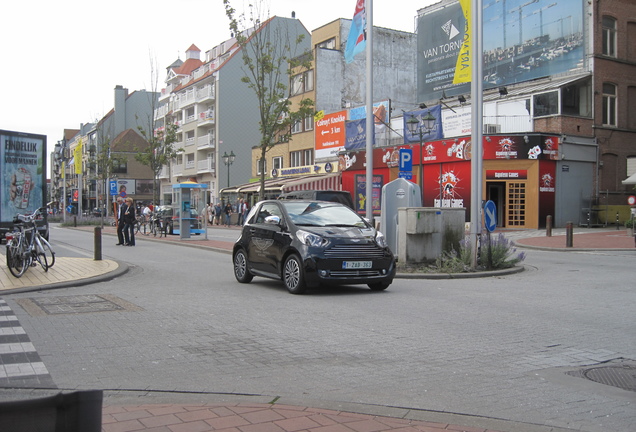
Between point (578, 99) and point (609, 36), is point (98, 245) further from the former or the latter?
point (609, 36)

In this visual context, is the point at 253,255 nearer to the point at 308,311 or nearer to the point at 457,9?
the point at 308,311

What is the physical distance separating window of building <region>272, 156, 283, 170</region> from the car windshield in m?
42.0

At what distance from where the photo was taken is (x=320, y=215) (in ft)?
36.0

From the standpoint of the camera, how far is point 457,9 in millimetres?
40094

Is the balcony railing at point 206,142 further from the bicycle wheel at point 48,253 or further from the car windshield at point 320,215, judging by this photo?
the car windshield at point 320,215

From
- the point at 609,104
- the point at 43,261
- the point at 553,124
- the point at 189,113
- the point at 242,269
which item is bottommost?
the point at 242,269

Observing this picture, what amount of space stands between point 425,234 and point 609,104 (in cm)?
2495

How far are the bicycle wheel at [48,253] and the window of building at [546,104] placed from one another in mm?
26936

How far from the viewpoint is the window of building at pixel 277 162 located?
53062mm

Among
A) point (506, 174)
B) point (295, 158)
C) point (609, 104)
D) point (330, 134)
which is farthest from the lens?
point (295, 158)

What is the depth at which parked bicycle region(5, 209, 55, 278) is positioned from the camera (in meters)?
11.4

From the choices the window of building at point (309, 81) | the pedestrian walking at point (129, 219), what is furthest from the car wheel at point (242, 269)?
the window of building at point (309, 81)

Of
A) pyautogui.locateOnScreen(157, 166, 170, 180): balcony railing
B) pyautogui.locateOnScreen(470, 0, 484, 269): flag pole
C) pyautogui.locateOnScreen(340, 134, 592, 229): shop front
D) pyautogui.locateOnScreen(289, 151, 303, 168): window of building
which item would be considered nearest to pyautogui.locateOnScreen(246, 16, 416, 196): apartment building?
pyautogui.locateOnScreen(289, 151, 303, 168): window of building

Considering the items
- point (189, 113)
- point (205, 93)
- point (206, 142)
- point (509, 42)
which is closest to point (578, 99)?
point (509, 42)
